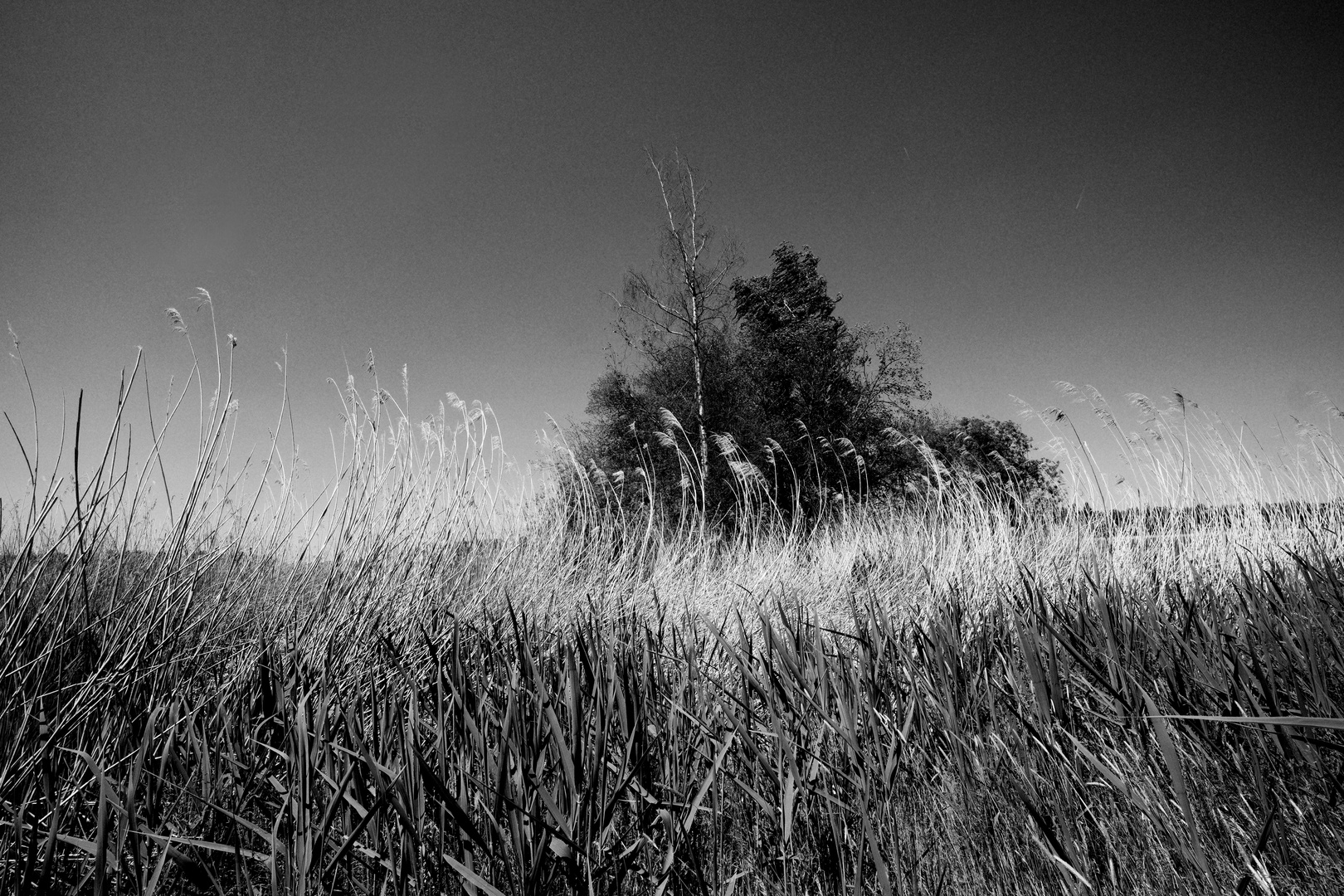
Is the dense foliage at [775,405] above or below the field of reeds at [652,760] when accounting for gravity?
above

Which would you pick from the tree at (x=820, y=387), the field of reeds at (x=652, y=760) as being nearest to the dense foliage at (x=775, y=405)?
the tree at (x=820, y=387)

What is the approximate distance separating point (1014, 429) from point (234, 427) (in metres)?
26.1

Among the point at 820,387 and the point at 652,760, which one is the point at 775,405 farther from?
the point at 652,760

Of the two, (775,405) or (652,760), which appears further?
(775,405)

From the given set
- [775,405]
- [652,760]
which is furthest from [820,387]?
[652,760]

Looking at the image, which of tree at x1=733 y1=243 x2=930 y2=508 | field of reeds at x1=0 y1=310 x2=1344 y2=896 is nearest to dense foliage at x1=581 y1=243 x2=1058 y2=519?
tree at x1=733 y1=243 x2=930 y2=508

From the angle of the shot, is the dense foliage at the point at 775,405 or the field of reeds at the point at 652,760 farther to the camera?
the dense foliage at the point at 775,405

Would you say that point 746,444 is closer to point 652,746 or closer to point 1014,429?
point 652,746

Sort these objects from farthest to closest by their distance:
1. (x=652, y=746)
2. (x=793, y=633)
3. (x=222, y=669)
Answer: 1. (x=222, y=669)
2. (x=793, y=633)
3. (x=652, y=746)

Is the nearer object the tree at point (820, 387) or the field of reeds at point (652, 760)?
the field of reeds at point (652, 760)

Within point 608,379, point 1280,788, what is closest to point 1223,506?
point 1280,788

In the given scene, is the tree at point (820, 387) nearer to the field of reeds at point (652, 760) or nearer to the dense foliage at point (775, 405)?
the dense foliage at point (775, 405)

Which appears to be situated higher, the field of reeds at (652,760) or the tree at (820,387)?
the tree at (820,387)

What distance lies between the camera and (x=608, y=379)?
14953 mm
